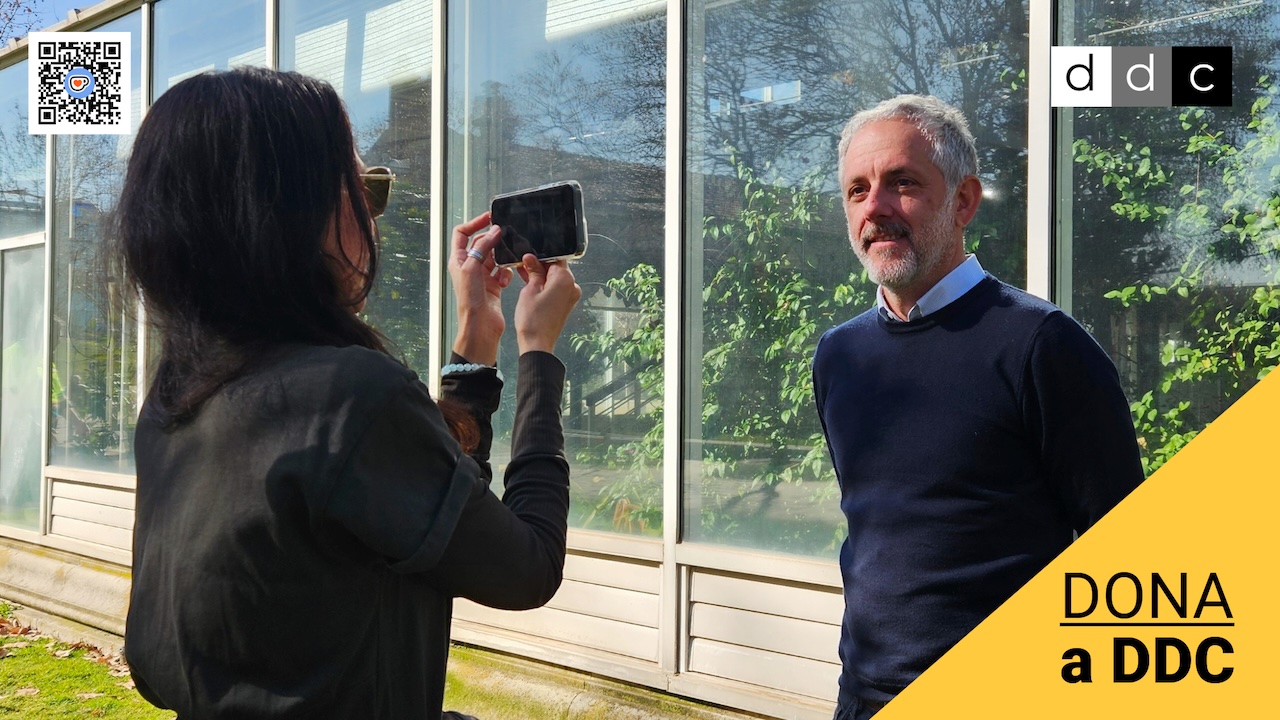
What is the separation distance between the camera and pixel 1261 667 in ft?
8.40

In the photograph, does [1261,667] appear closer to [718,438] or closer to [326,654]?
[326,654]

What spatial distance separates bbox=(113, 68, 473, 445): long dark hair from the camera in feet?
4.63

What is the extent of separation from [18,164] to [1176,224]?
928cm

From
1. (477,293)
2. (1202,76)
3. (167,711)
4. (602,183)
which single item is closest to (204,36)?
(602,183)

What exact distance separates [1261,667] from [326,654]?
210cm

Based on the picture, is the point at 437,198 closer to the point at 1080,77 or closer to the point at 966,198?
the point at 1080,77

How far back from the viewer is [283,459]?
52.8 inches

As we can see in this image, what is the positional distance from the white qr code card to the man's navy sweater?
7586 millimetres

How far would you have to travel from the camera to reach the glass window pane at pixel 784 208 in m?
4.05

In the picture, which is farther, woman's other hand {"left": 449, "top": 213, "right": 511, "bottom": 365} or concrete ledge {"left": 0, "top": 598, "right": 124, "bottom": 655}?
concrete ledge {"left": 0, "top": 598, "right": 124, "bottom": 655}

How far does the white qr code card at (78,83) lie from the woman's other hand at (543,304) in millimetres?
7611

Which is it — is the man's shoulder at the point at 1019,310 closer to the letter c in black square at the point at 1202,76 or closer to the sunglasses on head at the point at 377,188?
the sunglasses on head at the point at 377,188

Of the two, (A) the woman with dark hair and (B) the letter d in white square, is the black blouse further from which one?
(B) the letter d in white square

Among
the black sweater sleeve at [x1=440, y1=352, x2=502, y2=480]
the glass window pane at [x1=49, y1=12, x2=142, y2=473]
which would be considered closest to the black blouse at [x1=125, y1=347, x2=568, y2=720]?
the black sweater sleeve at [x1=440, y1=352, x2=502, y2=480]
